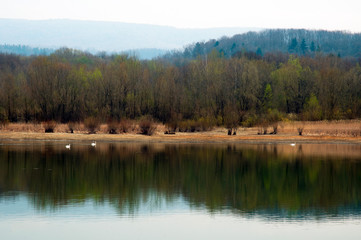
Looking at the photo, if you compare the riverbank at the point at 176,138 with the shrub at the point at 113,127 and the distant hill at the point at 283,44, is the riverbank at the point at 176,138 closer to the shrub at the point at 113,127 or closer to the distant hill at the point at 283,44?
the shrub at the point at 113,127

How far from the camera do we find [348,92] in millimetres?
61312

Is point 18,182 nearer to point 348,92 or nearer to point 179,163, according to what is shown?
point 179,163

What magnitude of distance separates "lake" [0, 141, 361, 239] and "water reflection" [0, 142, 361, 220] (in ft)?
0.15

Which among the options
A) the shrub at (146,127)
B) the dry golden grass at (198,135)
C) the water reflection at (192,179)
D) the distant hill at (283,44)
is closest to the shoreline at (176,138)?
the dry golden grass at (198,135)

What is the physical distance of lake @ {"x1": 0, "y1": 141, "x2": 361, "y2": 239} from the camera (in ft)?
45.5

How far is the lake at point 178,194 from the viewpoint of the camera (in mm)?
13867

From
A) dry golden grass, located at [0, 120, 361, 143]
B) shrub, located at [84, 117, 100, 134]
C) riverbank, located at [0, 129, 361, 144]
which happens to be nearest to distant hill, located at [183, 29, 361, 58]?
dry golden grass, located at [0, 120, 361, 143]

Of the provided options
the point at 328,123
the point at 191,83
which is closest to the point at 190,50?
the point at 191,83

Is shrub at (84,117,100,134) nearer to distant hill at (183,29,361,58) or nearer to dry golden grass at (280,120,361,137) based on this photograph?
dry golden grass at (280,120,361,137)

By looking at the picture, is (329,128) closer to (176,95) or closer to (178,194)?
(176,95)

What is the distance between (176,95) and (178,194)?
39.6 metres

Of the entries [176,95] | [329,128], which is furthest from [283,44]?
[329,128]

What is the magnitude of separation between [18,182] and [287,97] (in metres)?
49.4

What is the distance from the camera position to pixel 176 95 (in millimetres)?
58219
